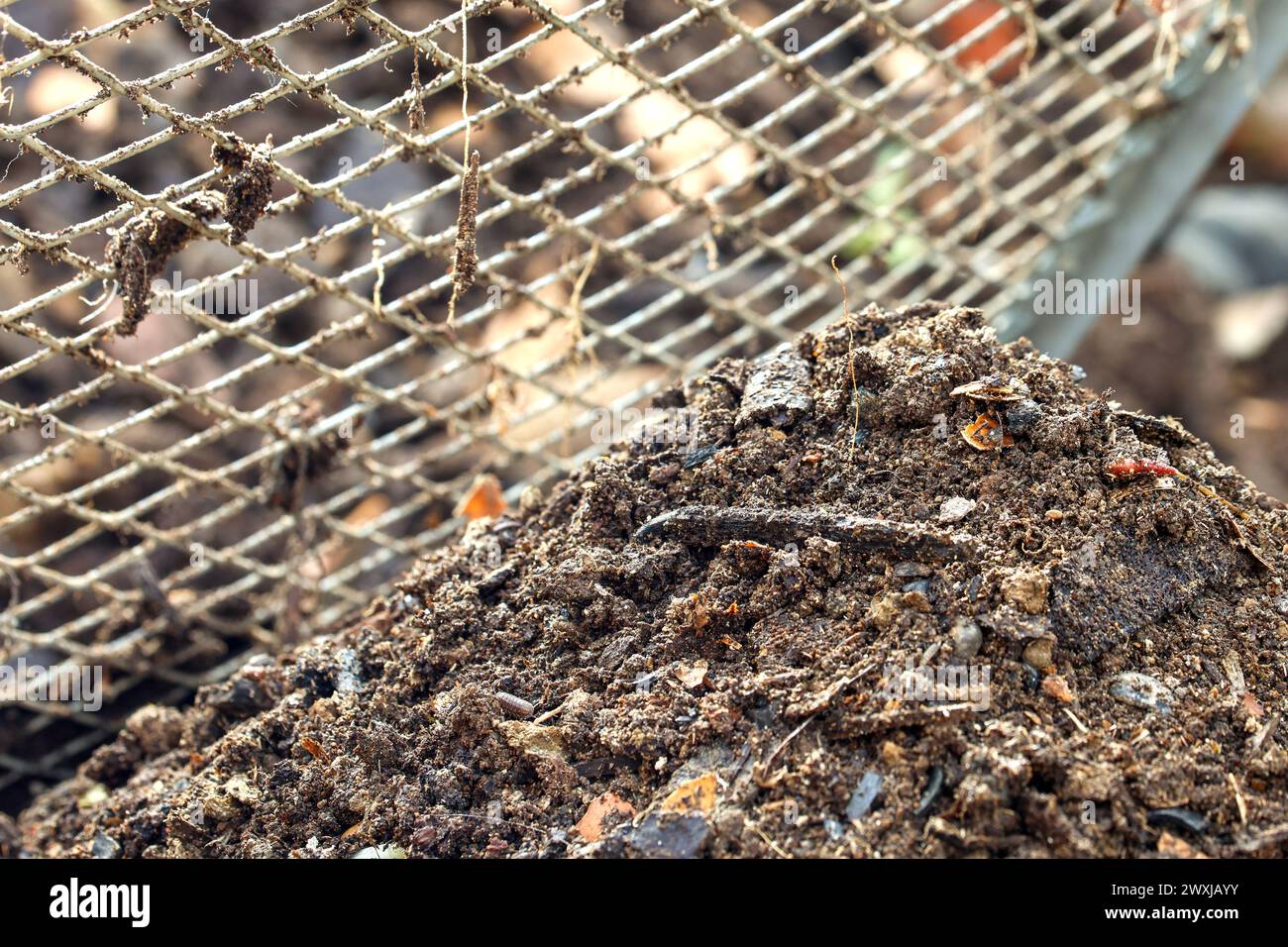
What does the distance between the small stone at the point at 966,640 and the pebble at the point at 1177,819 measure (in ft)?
0.73

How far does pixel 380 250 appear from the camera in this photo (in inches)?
72.0

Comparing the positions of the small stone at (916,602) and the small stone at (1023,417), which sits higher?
the small stone at (1023,417)

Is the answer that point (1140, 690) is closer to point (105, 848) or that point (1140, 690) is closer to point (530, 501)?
point (530, 501)

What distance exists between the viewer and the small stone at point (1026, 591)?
1201mm

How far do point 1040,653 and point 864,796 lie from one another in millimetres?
247

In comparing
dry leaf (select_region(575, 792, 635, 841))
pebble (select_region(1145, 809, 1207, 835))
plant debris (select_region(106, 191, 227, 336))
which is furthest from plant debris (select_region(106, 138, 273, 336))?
pebble (select_region(1145, 809, 1207, 835))

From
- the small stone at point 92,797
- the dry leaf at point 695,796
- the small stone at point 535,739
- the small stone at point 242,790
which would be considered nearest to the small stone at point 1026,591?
the dry leaf at point 695,796

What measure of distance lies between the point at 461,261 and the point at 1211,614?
3.24ft

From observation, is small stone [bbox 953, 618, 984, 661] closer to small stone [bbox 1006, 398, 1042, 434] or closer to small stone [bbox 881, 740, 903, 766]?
small stone [bbox 881, 740, 903, 766]

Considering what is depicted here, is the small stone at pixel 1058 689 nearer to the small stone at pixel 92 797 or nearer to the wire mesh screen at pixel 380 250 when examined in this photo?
the wire mesh screen at pixel 380 250

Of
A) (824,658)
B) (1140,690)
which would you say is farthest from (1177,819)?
(824,658)
